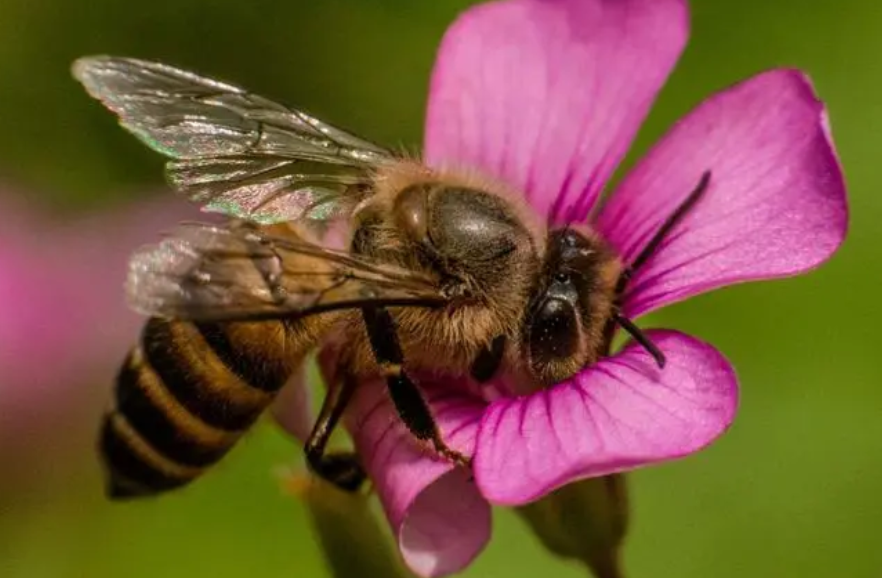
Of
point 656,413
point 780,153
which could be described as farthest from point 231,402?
point 780,153

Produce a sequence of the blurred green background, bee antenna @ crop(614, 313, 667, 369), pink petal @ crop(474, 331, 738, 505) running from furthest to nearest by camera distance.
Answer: the blurred green background → bee antenna @ crop(614, 313, 667, 369) → pink petal @ crop(474, 331, 738, 505)

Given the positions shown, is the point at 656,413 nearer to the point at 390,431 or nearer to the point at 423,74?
the point at 390,431

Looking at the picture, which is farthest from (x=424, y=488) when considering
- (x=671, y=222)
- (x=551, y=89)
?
(x=551, y=89)

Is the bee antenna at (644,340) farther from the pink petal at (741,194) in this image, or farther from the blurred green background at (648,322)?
the blurred green background at (648,322)

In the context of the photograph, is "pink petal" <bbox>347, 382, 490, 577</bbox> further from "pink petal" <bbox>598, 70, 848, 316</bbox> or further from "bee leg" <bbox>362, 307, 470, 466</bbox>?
"pink petal" <bbox>598, 70, 848, 316</bbox>

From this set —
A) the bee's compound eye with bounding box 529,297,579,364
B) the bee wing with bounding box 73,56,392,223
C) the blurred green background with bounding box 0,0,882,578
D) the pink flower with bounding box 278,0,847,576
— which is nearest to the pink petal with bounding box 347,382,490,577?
the pink flower with bounding box 278,0,847,576

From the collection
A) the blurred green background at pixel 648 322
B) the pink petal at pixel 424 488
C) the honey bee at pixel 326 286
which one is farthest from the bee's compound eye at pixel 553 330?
the blurred green background at pixel 648 322
